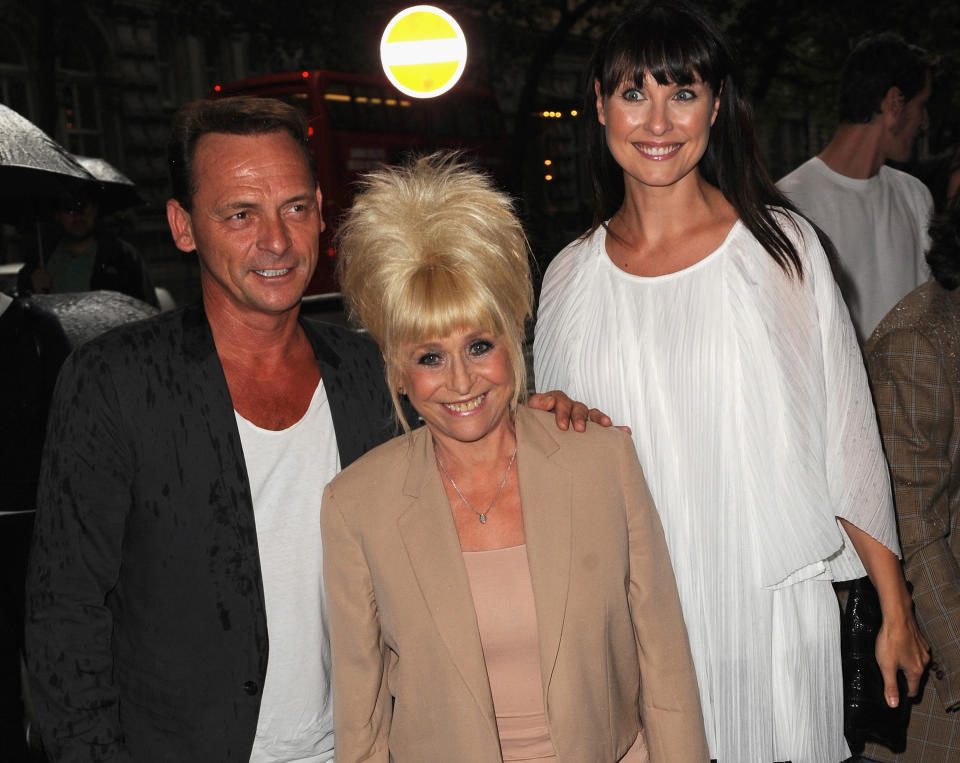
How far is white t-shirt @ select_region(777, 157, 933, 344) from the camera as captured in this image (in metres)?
4.92

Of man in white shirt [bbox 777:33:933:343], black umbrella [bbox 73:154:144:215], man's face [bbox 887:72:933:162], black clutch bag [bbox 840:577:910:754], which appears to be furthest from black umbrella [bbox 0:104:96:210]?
man's face [bbox 887:72:933:162]

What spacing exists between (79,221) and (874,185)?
5.81 metres

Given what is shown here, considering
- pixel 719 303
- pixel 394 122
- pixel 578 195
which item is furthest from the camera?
pixel 578 195

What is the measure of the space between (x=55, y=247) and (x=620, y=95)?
7094mm

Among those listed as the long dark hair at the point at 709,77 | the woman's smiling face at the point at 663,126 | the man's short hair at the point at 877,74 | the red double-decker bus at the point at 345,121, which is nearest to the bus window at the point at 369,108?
the red double-decker bus at the point at 345,121

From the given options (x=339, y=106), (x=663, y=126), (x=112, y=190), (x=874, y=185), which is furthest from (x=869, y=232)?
(x=339, y=106)

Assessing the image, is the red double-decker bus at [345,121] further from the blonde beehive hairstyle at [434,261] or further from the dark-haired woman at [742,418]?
the blonde beehive hairstyle at [434,261]

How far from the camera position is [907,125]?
5.21 meters

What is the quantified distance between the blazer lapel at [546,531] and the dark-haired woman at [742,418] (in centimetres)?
36

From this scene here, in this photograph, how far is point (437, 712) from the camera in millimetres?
2379

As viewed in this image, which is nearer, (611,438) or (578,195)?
(611,438)

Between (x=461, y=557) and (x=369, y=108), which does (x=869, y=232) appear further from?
(x=369, y=108)

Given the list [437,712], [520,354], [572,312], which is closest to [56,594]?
[437,712]

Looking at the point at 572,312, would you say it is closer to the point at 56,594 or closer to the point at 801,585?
the point at 801,585
